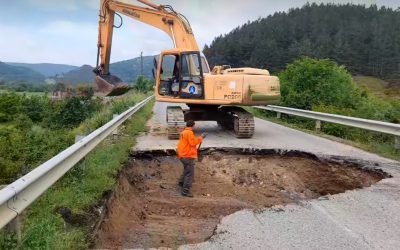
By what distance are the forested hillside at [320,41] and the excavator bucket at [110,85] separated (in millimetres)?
63270

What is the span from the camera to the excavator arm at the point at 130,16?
48.5 ft

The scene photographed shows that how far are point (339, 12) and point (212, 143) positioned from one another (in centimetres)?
11078

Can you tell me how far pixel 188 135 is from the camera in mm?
7742

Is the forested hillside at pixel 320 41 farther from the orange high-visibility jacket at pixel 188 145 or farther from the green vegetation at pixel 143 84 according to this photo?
the orange high-visibility jacket at pixel 188 145

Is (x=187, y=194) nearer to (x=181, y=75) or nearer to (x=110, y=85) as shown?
(x=181, y=75)

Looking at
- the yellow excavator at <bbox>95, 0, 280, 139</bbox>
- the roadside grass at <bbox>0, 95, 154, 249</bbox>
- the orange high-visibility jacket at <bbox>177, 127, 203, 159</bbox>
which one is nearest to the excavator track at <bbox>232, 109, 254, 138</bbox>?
the yellow excavator at <bbox>95, 0, 280, 139</bbox>

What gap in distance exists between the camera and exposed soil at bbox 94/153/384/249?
5246 mm

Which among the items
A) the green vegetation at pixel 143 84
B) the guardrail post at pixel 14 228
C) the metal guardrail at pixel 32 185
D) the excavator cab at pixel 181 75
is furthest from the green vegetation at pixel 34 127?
the green vegetation at pixel 143 84

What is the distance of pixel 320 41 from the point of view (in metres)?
93.7

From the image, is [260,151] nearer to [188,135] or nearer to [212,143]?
[212,143]

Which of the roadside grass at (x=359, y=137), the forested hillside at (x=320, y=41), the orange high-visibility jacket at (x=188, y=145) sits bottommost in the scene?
the roadside grass at (x=359, y=137)

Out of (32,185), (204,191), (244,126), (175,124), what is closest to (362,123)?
(244,126)

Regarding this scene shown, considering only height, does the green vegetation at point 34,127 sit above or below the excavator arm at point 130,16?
below

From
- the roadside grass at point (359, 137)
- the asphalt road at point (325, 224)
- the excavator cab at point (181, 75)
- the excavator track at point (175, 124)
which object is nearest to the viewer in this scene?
the asphalt road at point (325, 224)
